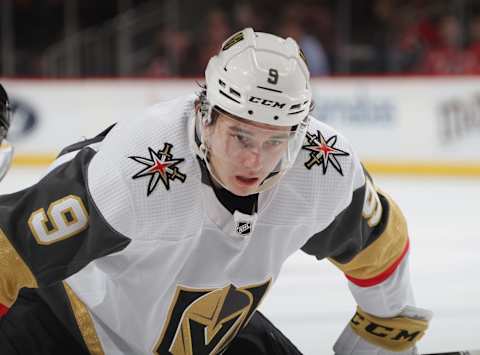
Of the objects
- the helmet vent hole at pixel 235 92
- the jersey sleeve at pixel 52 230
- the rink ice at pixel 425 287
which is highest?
the helmet vent hole at pixel 235 92

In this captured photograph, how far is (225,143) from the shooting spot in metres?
1.49

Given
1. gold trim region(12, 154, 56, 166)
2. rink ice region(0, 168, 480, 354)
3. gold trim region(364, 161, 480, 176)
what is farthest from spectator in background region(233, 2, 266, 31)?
rink ice region(0, 168, 480, 354)

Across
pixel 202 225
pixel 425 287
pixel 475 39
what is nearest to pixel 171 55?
pixel 475 39

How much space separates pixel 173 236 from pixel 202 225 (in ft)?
0.21

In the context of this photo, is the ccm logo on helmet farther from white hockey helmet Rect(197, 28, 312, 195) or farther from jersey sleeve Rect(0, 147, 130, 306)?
jersey sleeve Rect(0, 147, 130, 306)

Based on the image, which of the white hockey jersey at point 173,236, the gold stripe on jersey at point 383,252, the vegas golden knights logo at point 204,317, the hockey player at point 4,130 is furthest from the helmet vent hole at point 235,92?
the hockey player at point 4,130

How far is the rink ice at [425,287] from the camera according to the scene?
92.0 inches

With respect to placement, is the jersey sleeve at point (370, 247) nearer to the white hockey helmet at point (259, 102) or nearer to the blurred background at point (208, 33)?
the white hockey helmet at point (259, 102)

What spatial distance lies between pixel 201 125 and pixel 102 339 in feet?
1.87

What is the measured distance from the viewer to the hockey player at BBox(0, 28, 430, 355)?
1.47 metres

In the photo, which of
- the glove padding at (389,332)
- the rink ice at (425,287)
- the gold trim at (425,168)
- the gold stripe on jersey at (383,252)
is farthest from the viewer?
the gold trim at (425,168)

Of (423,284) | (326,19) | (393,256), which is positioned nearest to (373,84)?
(326,19)

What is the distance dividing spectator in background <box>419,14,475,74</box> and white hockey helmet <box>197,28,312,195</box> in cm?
513

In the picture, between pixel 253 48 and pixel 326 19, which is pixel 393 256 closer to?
pixel 253 48
